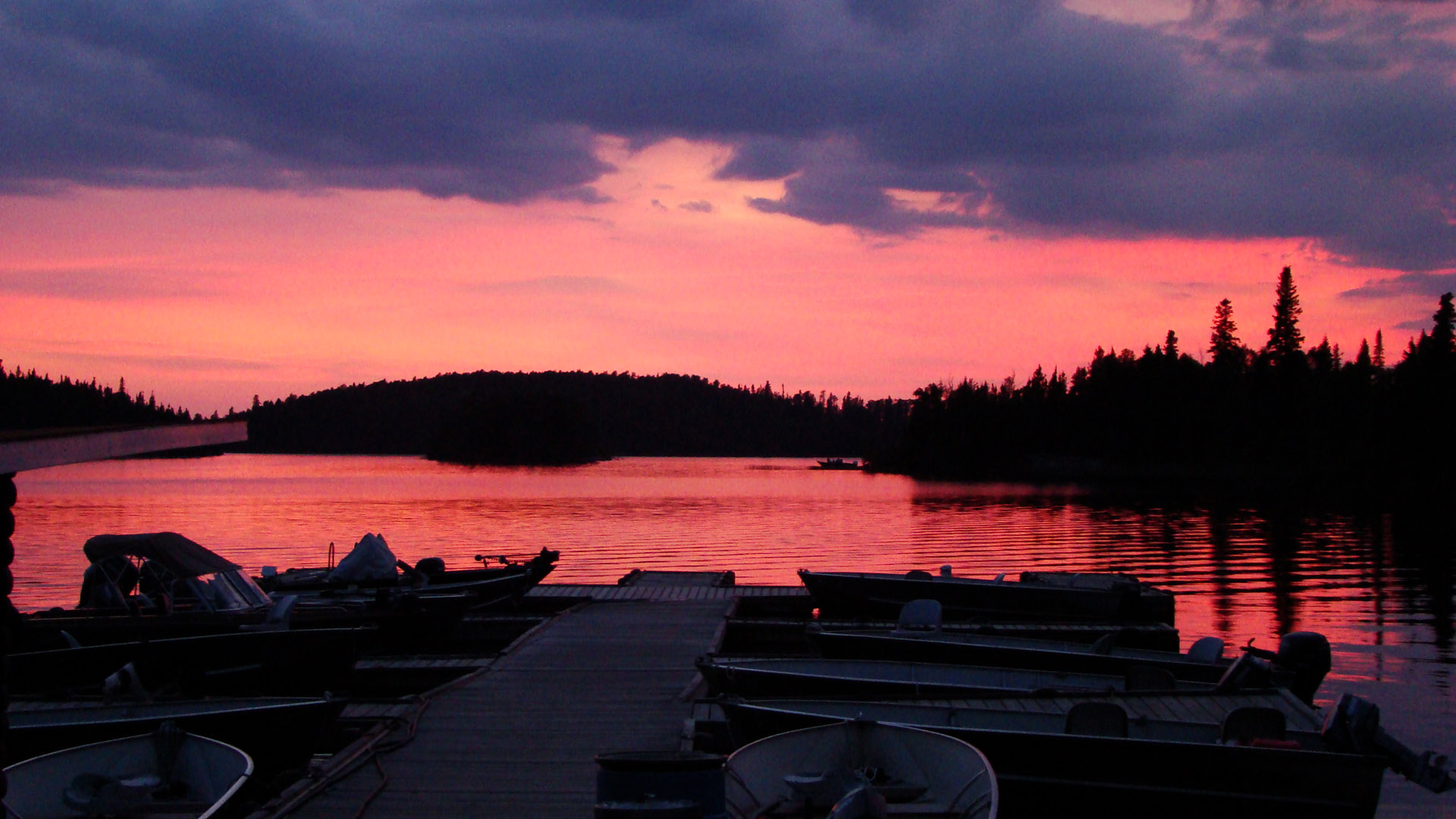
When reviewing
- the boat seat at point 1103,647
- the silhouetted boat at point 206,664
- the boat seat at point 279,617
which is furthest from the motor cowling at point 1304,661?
the boat seat at point 279,617

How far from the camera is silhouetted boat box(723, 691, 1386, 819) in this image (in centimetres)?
985

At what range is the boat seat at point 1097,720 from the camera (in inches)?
406

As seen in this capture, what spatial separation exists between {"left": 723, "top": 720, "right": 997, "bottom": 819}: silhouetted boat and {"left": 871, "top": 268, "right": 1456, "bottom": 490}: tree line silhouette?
84.8 meters

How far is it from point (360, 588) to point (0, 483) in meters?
16.2

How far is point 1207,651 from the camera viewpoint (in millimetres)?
14680

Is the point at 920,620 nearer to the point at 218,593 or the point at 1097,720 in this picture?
the point at 1097,720

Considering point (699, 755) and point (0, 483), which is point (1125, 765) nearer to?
point (699, 755)

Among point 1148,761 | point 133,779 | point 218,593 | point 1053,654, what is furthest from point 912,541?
point 133,779

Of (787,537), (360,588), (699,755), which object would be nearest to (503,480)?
(787,537)

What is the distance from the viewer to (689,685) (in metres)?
13.5

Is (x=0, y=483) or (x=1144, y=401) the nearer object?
(x=0, y=483)

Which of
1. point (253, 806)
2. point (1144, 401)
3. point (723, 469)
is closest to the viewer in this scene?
point (253, 806)

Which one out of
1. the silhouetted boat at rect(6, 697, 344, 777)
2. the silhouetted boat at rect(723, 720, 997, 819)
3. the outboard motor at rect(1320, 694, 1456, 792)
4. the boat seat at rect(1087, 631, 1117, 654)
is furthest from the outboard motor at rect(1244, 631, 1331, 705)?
the silhouetted boat at rect(6, 697, 344, 777)

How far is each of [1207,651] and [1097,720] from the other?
514cm
